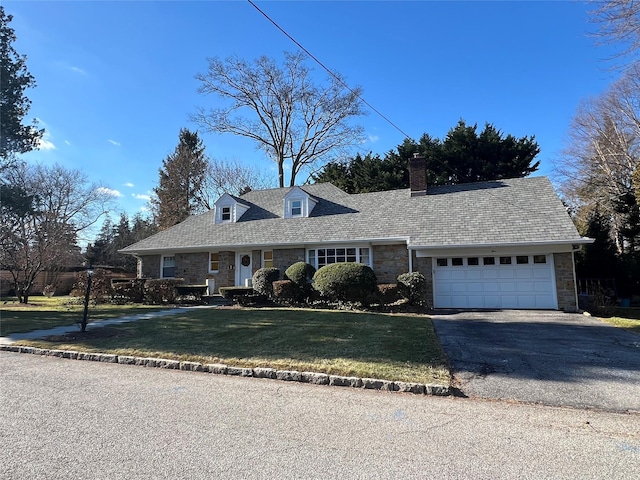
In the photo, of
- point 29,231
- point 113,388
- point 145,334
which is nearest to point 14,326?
point 145,334

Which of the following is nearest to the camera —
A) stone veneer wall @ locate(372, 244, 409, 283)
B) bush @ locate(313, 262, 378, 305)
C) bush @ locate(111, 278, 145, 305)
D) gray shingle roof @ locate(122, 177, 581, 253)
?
bush @ locate(313, 262, 378, 305)

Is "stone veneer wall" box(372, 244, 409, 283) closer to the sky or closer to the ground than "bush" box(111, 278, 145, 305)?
closer to the sky

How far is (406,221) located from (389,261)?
2107mm

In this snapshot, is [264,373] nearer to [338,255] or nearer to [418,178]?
[338,255]

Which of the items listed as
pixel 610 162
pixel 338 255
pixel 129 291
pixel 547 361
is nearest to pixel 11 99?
pixel 129 291

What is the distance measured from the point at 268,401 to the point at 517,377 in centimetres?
392

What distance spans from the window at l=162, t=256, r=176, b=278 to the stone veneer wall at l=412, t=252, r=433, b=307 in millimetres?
13381

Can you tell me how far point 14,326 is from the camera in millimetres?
11328

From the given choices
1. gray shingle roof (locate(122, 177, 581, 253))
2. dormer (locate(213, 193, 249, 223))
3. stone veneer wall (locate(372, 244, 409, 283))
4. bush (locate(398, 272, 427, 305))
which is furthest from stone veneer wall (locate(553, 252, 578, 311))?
dormer (locate(213, 193, 249, 223))

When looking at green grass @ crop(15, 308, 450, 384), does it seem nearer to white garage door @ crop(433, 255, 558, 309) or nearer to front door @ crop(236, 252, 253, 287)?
white garage door @ crop(433, 255, 558, 309)

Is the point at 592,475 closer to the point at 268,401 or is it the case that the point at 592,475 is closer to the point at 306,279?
the point at 268,401

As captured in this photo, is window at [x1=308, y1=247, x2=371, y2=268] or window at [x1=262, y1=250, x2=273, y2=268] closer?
window at [x1=308, y1=247, x2=371, y2=268]

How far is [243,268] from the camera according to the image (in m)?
19.4

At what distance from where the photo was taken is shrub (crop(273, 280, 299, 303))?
602 inches
